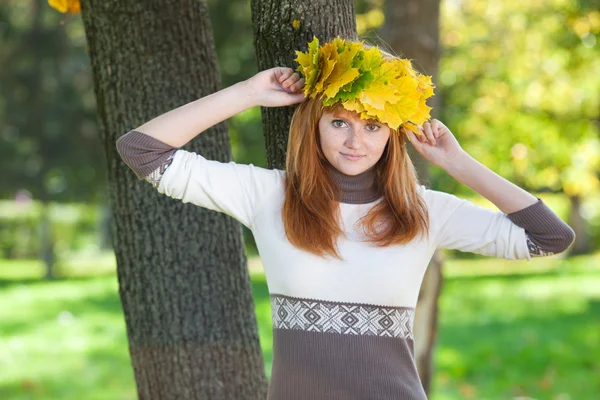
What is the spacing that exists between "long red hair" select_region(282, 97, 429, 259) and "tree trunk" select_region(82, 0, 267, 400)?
984 millimetres

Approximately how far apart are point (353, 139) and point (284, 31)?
1.77 feet

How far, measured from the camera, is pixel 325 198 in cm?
250

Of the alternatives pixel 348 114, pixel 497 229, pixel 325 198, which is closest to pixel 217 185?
pixel 325 198

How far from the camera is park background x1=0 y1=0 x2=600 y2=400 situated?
6.66 metres

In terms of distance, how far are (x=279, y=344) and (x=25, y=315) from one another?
21.8ft

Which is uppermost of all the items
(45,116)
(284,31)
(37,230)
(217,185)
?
(45,116)

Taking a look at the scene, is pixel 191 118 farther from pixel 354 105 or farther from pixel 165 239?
pixel 165 239

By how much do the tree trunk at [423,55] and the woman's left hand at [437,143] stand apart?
2568 millimetres

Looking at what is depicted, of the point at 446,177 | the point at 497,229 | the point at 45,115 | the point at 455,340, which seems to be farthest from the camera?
the point at 446,177

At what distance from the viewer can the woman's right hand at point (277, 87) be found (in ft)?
8.54

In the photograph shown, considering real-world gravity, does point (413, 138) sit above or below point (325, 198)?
above

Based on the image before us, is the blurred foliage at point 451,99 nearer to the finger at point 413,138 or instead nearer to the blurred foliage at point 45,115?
the blurred foliage at point 45,115

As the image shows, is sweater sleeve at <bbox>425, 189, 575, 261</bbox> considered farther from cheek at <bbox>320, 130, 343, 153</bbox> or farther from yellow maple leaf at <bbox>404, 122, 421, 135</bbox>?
cheek at <bbox>320, 130, 343, 153</bbox>

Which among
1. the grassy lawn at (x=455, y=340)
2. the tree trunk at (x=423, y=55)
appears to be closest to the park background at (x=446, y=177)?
the grassy lawn at (x=455, y=340)
